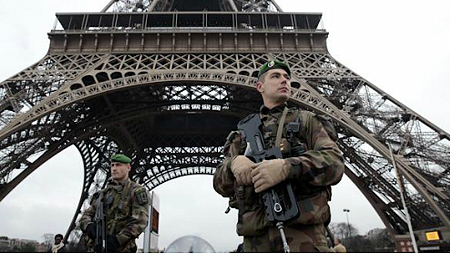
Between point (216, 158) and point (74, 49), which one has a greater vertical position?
point (74, 49)

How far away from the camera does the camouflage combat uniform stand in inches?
61.7

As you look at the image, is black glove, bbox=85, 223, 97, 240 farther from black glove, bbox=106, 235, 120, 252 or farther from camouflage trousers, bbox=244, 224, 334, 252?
camouflage trousers, bbox=244, 224, 334, 252

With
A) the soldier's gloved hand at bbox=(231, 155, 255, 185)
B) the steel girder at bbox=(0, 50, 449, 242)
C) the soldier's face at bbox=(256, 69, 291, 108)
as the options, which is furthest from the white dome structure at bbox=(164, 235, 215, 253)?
the steel girder at bbox=(0, 50, 449, 242)

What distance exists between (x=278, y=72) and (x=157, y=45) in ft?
46.8

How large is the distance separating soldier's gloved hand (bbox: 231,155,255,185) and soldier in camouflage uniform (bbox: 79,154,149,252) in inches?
73.7

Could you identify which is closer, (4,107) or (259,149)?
(259,149)

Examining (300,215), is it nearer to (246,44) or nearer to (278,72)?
(278,72)

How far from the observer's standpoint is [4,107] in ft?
41.5

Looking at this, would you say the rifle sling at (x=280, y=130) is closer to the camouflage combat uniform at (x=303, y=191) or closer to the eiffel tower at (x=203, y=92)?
the camouflage combat uniform at (x=303, y=191)

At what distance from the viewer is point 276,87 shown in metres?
2.09

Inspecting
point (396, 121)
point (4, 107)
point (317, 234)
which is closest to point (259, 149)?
point (317, 234)

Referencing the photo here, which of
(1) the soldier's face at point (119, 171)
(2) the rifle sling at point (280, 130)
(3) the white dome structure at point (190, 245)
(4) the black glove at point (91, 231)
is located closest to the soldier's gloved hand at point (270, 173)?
(2) the rifle sling at point (280, 130)

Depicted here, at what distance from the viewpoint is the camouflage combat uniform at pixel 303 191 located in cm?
157

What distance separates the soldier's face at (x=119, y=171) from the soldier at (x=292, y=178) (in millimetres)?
1842
